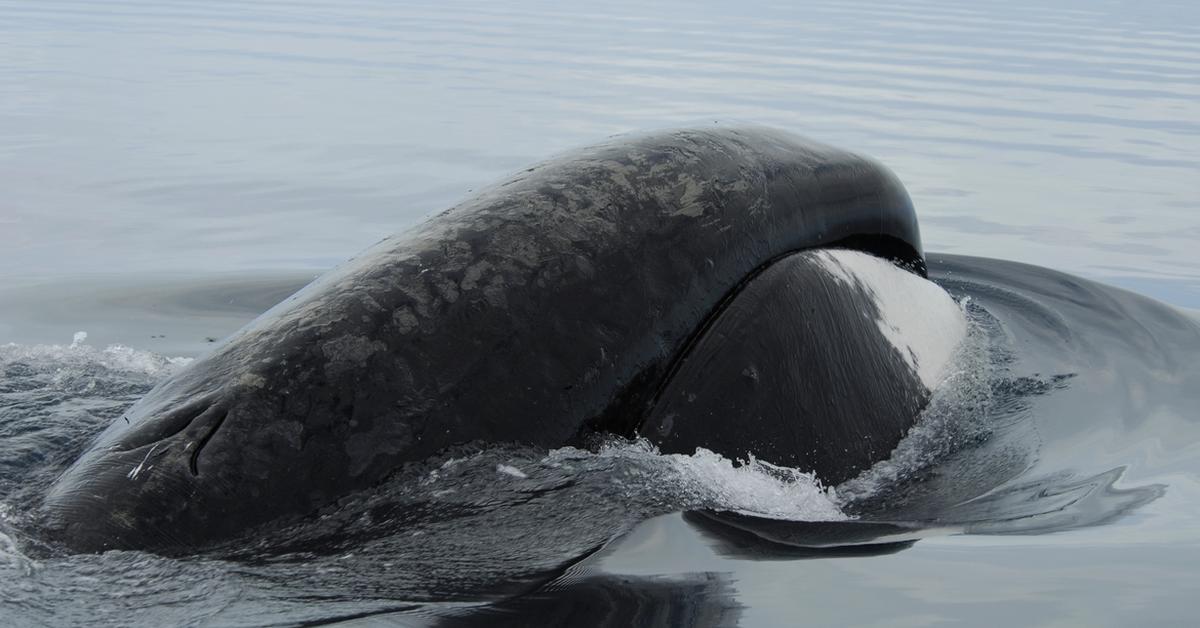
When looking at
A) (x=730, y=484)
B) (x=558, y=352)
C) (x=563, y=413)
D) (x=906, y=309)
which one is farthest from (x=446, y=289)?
(x=906, y=309)

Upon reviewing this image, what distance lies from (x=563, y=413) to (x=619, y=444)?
21 centimetres

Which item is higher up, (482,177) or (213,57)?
(213,57)

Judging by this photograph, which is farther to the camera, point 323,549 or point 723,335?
point 723,335

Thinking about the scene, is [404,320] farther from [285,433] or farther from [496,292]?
[285,433]

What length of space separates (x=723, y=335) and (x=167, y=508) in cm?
194

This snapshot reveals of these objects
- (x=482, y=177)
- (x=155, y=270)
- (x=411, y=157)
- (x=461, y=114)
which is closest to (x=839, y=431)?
(x=155, y=270)

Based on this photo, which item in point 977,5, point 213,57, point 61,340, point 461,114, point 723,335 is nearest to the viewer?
point 723,335

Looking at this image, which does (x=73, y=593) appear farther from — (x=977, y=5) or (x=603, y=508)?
(x=977, y=5)

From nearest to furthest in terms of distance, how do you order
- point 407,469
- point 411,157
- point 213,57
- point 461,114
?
point 407,469 → point 411,157 → point 461,114 → point 213,57

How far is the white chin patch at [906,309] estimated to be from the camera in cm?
552

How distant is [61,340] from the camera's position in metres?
8.83

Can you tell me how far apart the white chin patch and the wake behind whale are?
0.02 m

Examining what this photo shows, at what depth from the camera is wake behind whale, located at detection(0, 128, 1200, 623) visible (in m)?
3.70

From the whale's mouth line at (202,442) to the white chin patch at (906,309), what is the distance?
247 cm
